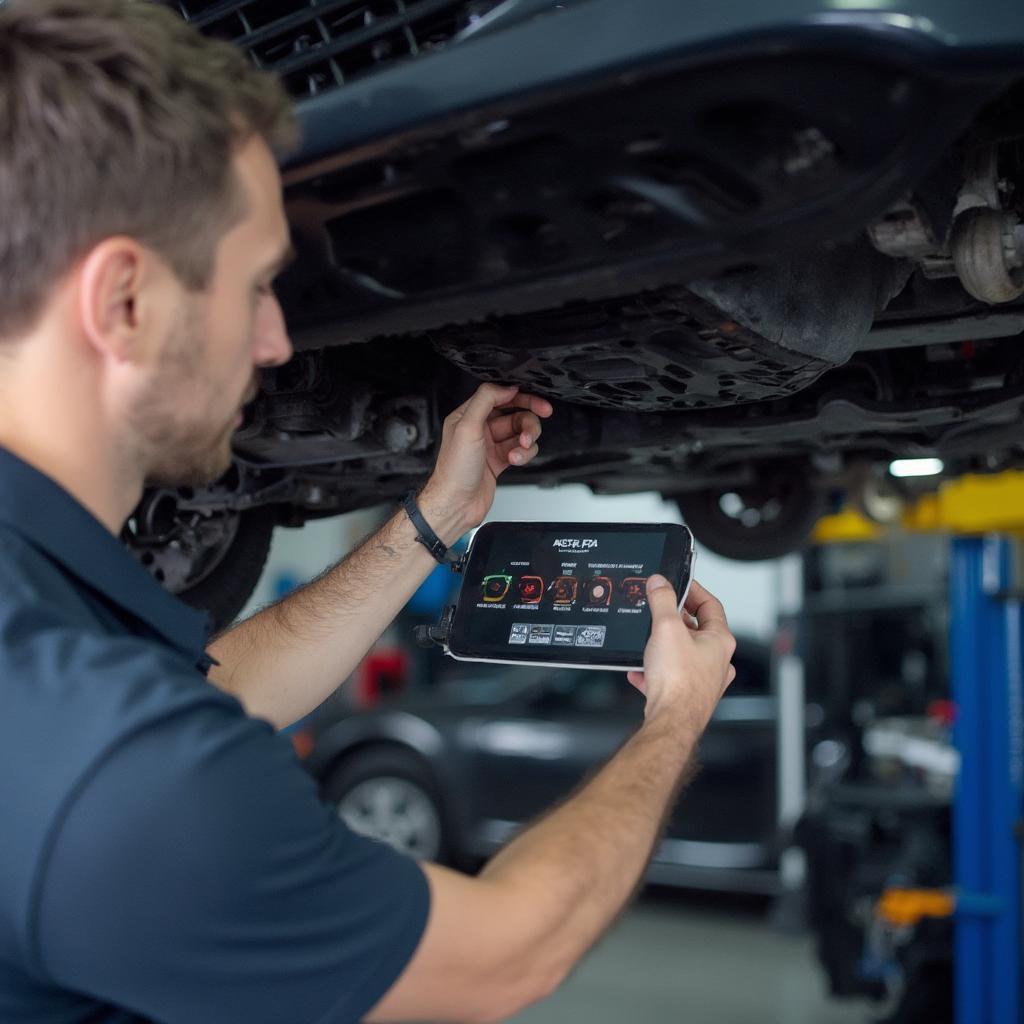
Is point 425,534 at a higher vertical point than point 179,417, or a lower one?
lower

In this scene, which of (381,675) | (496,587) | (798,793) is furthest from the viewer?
(381,675)

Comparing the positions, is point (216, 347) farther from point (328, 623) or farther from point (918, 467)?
point (918, 467)

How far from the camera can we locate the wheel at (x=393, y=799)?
16.4 feet

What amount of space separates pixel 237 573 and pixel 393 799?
337cm

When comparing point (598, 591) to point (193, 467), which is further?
point (598, 591)

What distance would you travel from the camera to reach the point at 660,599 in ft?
3.62

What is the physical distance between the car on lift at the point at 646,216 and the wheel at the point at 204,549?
0.29 m

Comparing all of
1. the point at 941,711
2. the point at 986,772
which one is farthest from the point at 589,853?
the point at 941,711

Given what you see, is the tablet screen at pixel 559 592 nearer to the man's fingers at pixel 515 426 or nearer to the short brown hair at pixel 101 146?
the man's fingers at pixel 515 426

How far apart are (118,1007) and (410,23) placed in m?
0.83

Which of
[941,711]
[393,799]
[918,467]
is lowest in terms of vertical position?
[393,799]

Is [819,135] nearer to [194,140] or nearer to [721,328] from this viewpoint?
[721,328]

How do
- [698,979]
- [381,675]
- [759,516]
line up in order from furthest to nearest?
[381,675], [698,979], [759,516]

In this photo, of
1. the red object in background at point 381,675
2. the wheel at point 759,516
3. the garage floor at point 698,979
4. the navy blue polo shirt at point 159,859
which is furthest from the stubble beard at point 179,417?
the red object in background at point 381,675
